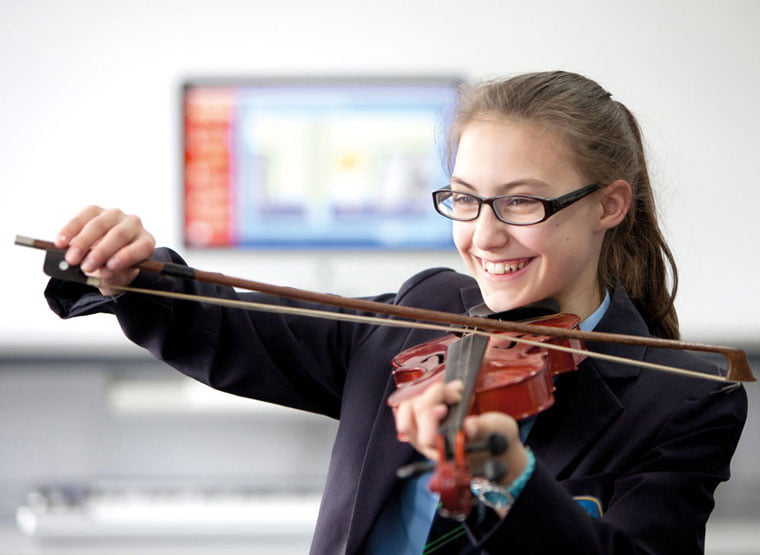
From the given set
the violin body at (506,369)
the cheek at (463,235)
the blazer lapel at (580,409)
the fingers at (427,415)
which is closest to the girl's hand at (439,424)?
the fingers at (427,415)

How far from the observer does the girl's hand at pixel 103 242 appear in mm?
917

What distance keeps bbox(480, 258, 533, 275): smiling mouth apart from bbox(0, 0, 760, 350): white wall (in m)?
1.80

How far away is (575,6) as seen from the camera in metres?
2.81

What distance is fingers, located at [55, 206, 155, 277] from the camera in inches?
36.1

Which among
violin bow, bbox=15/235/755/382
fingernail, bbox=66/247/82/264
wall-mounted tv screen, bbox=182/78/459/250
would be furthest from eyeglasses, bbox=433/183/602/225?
wall-mounted tv screen, bbox=182/78/459/250

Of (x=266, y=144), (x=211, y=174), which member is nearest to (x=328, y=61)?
(x=266, y=144)

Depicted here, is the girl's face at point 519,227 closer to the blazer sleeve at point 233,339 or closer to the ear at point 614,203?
the ear at point 614,203

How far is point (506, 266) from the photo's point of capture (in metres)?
1.04

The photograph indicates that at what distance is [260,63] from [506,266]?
192 centimetres

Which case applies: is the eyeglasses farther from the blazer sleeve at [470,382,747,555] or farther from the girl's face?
the blazer sleeve at [470,382,747,555]

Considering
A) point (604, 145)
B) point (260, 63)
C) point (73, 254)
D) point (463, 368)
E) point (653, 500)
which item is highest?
point (260, 63)

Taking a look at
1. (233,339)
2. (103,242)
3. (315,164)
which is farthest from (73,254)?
(315,164)

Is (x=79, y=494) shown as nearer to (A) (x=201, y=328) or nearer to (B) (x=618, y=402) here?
(A) (x=201, y=328)

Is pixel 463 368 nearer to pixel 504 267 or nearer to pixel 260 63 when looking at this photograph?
pixel 504 267
